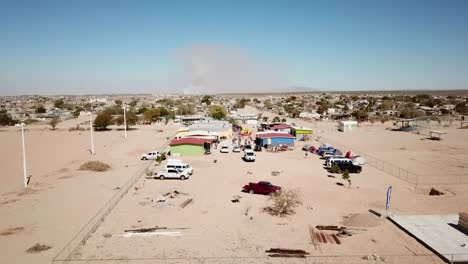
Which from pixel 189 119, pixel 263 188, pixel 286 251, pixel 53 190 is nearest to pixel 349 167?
pixel 263 188

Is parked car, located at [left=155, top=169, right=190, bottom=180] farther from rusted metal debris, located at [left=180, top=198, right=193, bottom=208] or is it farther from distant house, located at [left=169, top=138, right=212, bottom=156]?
distant house, located at [left=169, top=138, right=212, bottom=156]

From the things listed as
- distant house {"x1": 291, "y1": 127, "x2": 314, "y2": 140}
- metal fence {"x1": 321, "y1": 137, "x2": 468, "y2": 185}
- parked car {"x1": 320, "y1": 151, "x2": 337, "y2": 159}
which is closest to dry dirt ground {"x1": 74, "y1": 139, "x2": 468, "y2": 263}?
metal fence {"x1": 321, "y1": 137, "x2": 468, "y2": 185}

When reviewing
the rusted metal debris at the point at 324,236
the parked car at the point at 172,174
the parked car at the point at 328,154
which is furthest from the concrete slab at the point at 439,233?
the parked car at the point at 328,154

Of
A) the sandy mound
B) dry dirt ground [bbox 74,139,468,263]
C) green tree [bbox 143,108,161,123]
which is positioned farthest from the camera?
green tree [bbox 143,108,161,123]

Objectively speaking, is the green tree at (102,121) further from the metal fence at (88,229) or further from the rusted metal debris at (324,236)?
the rusted metal debris at (324,236)

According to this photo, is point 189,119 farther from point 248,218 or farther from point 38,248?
point 38,248
